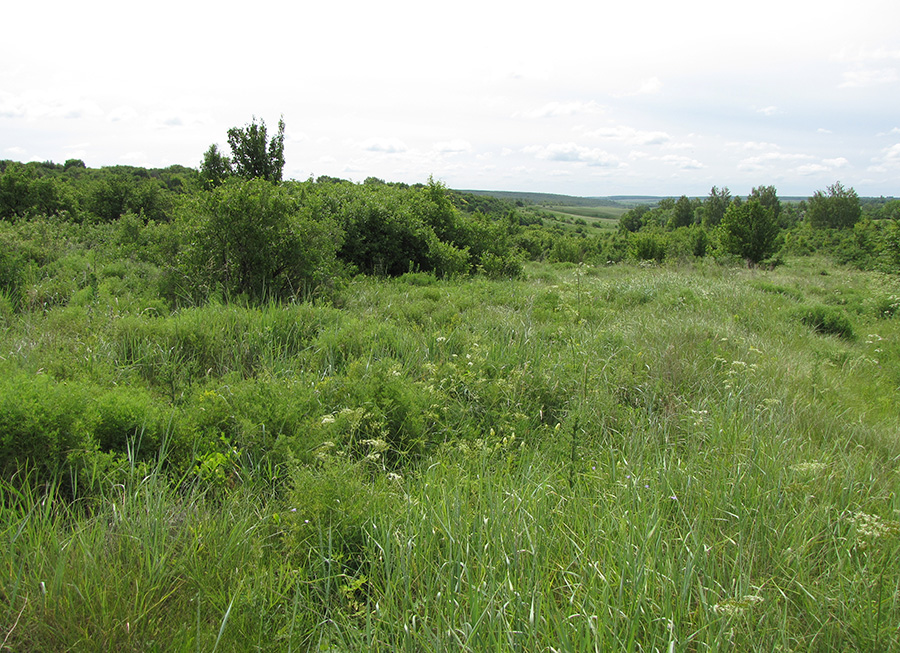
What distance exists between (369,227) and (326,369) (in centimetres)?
798

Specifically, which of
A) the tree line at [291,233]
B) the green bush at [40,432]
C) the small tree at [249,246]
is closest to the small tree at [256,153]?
the tree line at [291,233]

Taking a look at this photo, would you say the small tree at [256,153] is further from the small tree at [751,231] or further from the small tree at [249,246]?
the small tree at [751,231]

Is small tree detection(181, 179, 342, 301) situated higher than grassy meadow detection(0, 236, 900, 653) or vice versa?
small tree detection(181, 179, 342, 301)

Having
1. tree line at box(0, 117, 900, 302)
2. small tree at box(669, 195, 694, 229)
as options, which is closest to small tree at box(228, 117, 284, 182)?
tree line at box(0, 117, 900, 302)

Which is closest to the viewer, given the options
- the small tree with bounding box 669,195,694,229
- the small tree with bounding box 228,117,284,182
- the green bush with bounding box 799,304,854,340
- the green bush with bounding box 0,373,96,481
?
the green bush with bounding box 0,373,96,481

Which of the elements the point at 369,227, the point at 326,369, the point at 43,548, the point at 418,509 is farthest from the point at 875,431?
the point at 369,227

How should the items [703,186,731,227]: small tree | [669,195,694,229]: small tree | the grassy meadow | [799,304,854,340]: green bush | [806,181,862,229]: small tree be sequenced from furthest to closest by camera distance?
1. [669,195,694,229]: small tree
2. [703,186,731,227]: small tree
3. [806,181,862,229]: small tree
4. [799,304,854,340]: green bush
5. the grassy meadow

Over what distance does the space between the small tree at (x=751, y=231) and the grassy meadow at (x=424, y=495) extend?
30478 mm

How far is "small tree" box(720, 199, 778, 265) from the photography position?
31.0 m

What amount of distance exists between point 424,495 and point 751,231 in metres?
35.4

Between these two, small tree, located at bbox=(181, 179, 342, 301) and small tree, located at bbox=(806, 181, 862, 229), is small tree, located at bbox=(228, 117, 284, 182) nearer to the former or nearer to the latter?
small tree, located at bbox=(181, 179, 342, 301)

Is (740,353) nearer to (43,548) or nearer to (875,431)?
(875,431)

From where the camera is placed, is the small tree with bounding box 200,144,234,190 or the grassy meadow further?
the small tree with bounding box 200,144,234,190

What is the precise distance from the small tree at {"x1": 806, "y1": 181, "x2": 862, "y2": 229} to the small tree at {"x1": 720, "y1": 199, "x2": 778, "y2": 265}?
1966 inches
